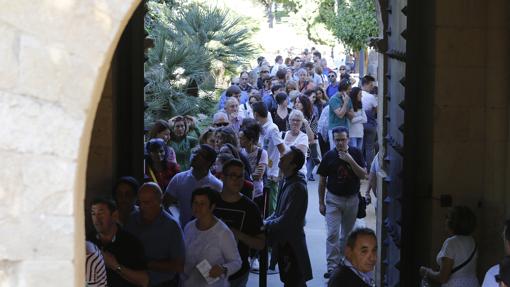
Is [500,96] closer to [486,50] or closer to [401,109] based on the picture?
[486,50]

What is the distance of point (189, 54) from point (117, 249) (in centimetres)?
965

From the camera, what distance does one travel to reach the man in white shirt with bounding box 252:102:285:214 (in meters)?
12.2

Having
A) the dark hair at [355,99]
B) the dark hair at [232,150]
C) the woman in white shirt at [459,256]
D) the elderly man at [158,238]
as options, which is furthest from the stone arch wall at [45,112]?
the dark hair at [355,99]

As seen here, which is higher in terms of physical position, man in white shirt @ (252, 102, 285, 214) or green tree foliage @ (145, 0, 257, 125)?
green tree foliage @ (145, 0, 257, 125)

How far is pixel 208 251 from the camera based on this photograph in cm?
732

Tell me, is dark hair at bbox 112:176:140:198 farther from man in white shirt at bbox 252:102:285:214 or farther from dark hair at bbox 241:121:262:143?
man in white shirt at bbox 252:102:285:214

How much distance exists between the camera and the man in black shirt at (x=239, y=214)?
823 cm

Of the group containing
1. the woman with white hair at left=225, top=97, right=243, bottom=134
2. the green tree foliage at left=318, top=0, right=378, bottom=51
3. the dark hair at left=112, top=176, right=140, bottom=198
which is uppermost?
the green tree foliage at left=318, top=0, right=378, bottom=51

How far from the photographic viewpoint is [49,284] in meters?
3.64

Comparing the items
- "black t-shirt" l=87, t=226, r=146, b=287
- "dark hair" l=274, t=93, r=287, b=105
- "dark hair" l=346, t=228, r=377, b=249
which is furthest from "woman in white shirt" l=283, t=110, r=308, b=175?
"dark hair" l=346, t=228, r=377, b=249

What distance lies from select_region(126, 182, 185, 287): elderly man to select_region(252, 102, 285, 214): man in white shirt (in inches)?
164

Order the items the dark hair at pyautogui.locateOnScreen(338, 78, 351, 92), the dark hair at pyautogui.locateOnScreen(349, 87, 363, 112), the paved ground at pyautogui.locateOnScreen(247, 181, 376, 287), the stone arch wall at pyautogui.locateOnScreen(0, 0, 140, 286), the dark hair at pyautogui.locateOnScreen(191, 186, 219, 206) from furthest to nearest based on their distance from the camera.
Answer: the dark hair at pyautogui.locateOnScreen(338, 78, 351, 92) → the dark hair at pyautogui.locateOnScreen(349, 87, 363, 112) → the paved ground at pyautogui.locateOnScreen(247, 181, 376, 287) → the dark hair at pyautogui.locateOnScreen(191, 186, 219, 206) → the stone arch wall at pyautogui.locateOnScreen(0, 0, 140, 286)

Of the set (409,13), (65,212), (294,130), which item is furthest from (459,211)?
(294,130)

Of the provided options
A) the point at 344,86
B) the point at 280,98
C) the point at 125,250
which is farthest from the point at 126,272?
the point at 280,98
